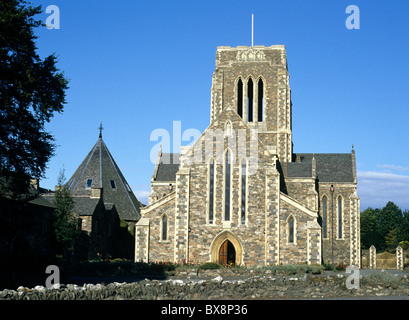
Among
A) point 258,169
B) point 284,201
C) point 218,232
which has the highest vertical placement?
point 258,169

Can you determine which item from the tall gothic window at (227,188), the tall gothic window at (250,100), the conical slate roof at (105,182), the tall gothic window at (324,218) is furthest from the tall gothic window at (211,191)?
the tall gothic window at (324,218)

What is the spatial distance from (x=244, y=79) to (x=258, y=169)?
17.3m

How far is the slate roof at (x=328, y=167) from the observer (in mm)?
→ 50156

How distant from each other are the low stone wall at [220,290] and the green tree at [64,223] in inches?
860

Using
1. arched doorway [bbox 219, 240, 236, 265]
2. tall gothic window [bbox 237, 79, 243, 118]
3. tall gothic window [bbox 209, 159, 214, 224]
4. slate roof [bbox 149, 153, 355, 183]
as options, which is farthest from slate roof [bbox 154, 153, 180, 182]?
arched doorway [bbox 219, 240, 236, 265]

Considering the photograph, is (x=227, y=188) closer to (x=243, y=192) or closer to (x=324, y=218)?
(x=243, y=192)

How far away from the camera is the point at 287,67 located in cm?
5488

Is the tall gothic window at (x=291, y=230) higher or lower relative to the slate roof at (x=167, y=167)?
lower

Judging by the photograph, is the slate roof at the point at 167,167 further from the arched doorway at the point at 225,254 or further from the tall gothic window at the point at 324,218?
the arched doorway at the point at 225,254

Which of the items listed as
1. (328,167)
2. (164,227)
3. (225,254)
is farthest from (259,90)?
(225,254)

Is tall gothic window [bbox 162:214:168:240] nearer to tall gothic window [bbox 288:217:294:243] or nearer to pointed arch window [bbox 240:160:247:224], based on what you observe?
pointed arch window [bbox 240:160:247:224]
